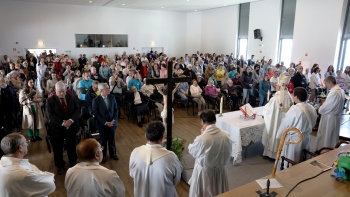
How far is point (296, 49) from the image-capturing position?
12477 millimetres

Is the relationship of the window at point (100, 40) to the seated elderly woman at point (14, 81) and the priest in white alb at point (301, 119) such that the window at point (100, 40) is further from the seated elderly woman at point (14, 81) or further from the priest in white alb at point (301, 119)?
the priest in white alb at point (301, 119)

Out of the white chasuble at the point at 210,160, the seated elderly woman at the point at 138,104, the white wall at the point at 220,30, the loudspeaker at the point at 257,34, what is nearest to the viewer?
the white chasuble at the point at 210,160

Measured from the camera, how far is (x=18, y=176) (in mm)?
2111

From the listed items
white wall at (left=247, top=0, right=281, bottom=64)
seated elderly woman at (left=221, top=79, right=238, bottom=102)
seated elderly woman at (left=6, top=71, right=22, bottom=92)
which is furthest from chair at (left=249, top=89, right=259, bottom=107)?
seated elderly woman at (left=6, top=71, right=22, bottom=92)

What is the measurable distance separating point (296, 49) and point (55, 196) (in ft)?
40.7

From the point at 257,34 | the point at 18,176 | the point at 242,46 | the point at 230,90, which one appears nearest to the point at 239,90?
the point at 230,90

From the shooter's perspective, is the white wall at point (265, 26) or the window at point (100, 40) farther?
the window at point (100, 40)

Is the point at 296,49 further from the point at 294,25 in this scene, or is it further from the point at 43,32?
the point at 43,32

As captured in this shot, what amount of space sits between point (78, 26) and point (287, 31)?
1223 centimetres

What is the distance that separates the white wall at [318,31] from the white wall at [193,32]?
8.33 m

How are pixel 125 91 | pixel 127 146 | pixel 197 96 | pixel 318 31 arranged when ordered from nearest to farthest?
pixel 127 146, pixel 125 91, pixel 197 96, pixel 318 31

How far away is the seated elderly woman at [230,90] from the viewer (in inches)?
332

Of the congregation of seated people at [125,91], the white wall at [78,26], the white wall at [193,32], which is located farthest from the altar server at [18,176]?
the white wall at [193,32]

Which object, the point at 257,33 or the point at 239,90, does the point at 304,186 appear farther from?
the point at 257,33
